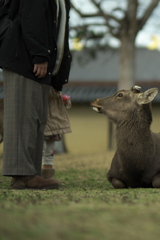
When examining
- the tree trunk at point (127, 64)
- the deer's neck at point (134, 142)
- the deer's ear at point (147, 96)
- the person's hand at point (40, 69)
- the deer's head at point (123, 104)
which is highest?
the person's hand at point (40, 69)

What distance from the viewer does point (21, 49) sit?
17.6 ft

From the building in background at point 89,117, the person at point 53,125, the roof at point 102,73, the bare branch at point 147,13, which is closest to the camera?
the person at point 53,125

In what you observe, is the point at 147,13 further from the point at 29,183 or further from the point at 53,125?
the point at 29,183

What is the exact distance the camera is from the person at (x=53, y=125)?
22.1 feet

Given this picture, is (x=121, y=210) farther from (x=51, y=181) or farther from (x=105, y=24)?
(x=105, y=24)

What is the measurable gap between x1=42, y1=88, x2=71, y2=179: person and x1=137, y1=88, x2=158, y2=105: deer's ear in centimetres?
116

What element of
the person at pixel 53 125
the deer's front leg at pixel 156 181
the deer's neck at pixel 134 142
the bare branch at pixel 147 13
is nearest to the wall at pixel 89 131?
the bare branch at pixel 147 13

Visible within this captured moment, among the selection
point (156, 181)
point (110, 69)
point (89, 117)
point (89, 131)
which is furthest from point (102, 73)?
point (156, 181)

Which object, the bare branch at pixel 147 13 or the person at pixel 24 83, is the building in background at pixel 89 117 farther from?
the person at pixel 24 83

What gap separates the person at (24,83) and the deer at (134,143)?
88 cm

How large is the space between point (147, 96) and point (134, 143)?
1.74 feet

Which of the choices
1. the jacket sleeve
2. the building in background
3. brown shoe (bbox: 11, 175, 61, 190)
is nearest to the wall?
the building in background

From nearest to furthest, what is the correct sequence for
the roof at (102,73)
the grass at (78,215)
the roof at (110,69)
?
1. the grass at (78,215)
2. the roof at (102,73)
3. the roof at (110,69)

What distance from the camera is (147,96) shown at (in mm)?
5887
